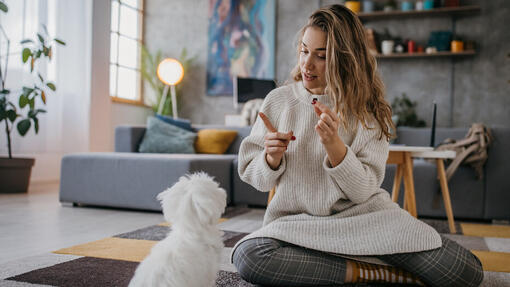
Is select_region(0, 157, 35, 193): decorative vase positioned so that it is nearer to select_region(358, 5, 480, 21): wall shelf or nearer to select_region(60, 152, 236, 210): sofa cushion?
select_region(60, 152, 236, 210): sofa cushion

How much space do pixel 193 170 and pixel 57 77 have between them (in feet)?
7.23

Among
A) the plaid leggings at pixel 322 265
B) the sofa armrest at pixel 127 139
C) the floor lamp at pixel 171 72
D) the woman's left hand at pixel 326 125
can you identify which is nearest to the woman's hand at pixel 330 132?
the woman's left hand at pixel 326 125

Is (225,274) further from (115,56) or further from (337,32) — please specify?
(115,56)

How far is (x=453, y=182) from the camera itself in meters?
2.80

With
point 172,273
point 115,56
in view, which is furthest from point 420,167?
point 115,56

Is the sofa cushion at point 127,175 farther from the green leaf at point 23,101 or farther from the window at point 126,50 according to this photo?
the window at point 126,50

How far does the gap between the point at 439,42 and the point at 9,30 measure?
13.9 ft

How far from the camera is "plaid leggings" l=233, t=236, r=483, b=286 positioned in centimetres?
120

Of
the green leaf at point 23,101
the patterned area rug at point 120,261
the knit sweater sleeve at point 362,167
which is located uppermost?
the green leaf at point 23,101

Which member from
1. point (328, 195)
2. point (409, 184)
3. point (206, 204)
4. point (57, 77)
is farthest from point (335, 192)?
point (57, 77)

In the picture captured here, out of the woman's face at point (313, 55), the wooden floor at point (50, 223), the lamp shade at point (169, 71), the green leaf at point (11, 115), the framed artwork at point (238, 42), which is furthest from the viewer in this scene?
the framed artwork at point (238, 42)

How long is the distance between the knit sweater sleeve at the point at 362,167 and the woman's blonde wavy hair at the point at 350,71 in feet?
0.11

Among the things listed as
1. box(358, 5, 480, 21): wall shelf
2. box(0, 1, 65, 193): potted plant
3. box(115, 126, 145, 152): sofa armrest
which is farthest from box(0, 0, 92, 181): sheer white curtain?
box(358, 5, 480, 21): wall shelf

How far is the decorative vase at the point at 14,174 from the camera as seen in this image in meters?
3.50
